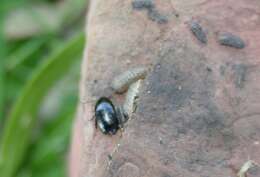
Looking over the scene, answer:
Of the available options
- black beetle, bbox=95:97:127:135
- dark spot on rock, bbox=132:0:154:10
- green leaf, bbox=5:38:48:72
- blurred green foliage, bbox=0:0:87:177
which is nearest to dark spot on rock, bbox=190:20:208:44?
dark spot on rock, bbox=132:0:154:10

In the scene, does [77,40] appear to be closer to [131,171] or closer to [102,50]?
[102,50]

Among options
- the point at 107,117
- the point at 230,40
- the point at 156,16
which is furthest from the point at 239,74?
the point at 107,117

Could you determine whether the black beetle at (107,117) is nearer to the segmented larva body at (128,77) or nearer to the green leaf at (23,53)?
the segmented larva body at (128,77)

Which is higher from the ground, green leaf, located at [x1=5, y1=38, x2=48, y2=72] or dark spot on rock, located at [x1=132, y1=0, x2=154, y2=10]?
dark spot on rock, located at [x1=132, y1=0, x2=154, y2=10]

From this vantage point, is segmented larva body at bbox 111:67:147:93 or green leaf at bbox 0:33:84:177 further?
green leaf at bbox 0:33:84:177

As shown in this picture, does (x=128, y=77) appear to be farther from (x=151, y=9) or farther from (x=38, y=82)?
(x=38, y=82)

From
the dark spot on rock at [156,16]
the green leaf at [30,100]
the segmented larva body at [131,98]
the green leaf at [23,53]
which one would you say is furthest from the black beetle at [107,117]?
the green leaf at [23,53]

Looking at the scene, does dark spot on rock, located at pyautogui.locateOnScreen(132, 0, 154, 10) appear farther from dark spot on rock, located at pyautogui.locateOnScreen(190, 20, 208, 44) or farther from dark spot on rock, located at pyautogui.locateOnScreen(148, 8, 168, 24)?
dark spot on rock, located at pyautogui.locateOnScreen(190, 20, 208, 44)
